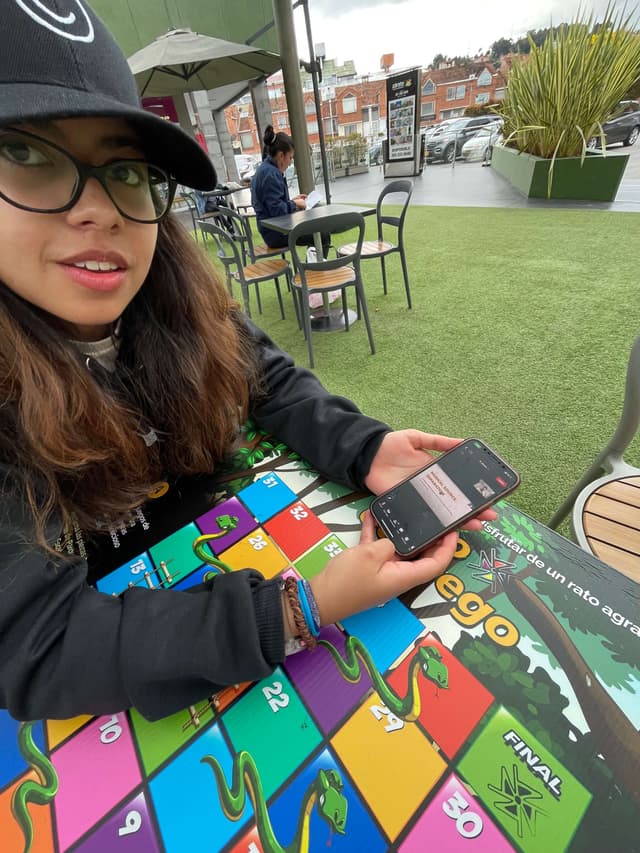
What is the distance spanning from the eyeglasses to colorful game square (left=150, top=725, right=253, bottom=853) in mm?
592

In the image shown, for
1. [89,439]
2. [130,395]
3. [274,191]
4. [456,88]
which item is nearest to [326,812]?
[89,439]

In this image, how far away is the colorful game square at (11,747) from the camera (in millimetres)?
385

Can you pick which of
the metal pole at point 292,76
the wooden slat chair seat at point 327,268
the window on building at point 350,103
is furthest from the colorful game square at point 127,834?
the window on building at point 350,103

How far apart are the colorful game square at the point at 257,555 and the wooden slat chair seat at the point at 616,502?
596mm

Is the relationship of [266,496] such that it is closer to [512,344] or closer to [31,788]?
[31,788]

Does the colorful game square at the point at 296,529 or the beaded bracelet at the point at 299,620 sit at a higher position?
the beaded bracelet at the point at 299,620

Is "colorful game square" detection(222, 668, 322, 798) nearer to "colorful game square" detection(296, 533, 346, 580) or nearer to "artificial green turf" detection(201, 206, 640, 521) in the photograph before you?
"colorful game square" detection(296, 533, 346, 580)

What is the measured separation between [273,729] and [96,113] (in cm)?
65

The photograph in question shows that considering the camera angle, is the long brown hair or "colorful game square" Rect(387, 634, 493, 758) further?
the long brown hair

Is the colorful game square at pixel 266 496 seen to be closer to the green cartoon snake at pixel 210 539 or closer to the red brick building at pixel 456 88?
the green cartoon snake at pixel 210 539

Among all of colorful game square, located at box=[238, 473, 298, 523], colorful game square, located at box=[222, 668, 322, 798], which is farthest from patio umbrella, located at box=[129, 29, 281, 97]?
colorful game square, located at box=[222, 668, 322, 798]

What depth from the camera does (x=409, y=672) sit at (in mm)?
420

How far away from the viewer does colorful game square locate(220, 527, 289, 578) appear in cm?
55

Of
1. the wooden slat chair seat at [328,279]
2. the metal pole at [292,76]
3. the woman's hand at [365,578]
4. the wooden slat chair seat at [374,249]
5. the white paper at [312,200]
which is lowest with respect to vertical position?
the wooden slat chair seat at [328,279]
